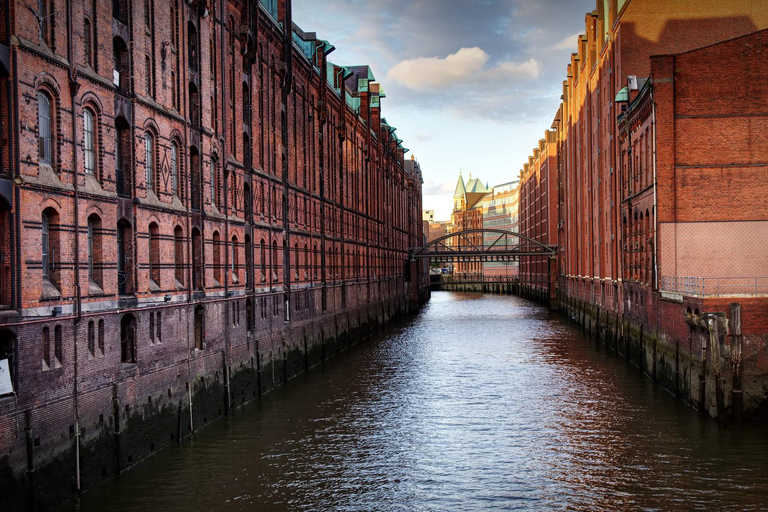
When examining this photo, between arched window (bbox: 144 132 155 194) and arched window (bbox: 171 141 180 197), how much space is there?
128 cm

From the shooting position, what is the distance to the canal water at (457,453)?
14789 mm

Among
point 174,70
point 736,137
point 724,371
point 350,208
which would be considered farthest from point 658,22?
point 174,70

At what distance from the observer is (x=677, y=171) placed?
27.7 metres

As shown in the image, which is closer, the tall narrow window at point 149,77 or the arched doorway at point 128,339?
the arched doorway at point 128,339

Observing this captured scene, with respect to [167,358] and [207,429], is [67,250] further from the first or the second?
[207,429]

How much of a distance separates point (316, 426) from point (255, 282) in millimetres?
7842

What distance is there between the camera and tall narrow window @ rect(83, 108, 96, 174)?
51.3ft

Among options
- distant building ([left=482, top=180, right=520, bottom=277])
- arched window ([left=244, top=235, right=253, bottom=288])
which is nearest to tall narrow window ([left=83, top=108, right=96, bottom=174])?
arched window ([left=244, top=235, right=253, bottom=288])

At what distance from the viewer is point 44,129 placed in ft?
46.1

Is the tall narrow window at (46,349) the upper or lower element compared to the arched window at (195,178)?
lower

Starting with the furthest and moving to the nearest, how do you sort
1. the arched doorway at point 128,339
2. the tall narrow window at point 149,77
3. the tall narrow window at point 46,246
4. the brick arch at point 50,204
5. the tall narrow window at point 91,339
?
the tall narrow window at point 149,77 < the arched doorway at point 128,339 < the tall narrow window at point 91,339 < the tall narrow window at point 46,246 < the brick arch at point 50,204

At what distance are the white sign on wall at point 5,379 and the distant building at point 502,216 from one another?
121143mm

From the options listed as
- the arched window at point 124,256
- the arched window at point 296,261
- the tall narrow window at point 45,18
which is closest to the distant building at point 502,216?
the arched window at point 296,261

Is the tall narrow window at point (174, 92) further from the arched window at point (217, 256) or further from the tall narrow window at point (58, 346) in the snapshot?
the tall narrow window at point (58, 346)
